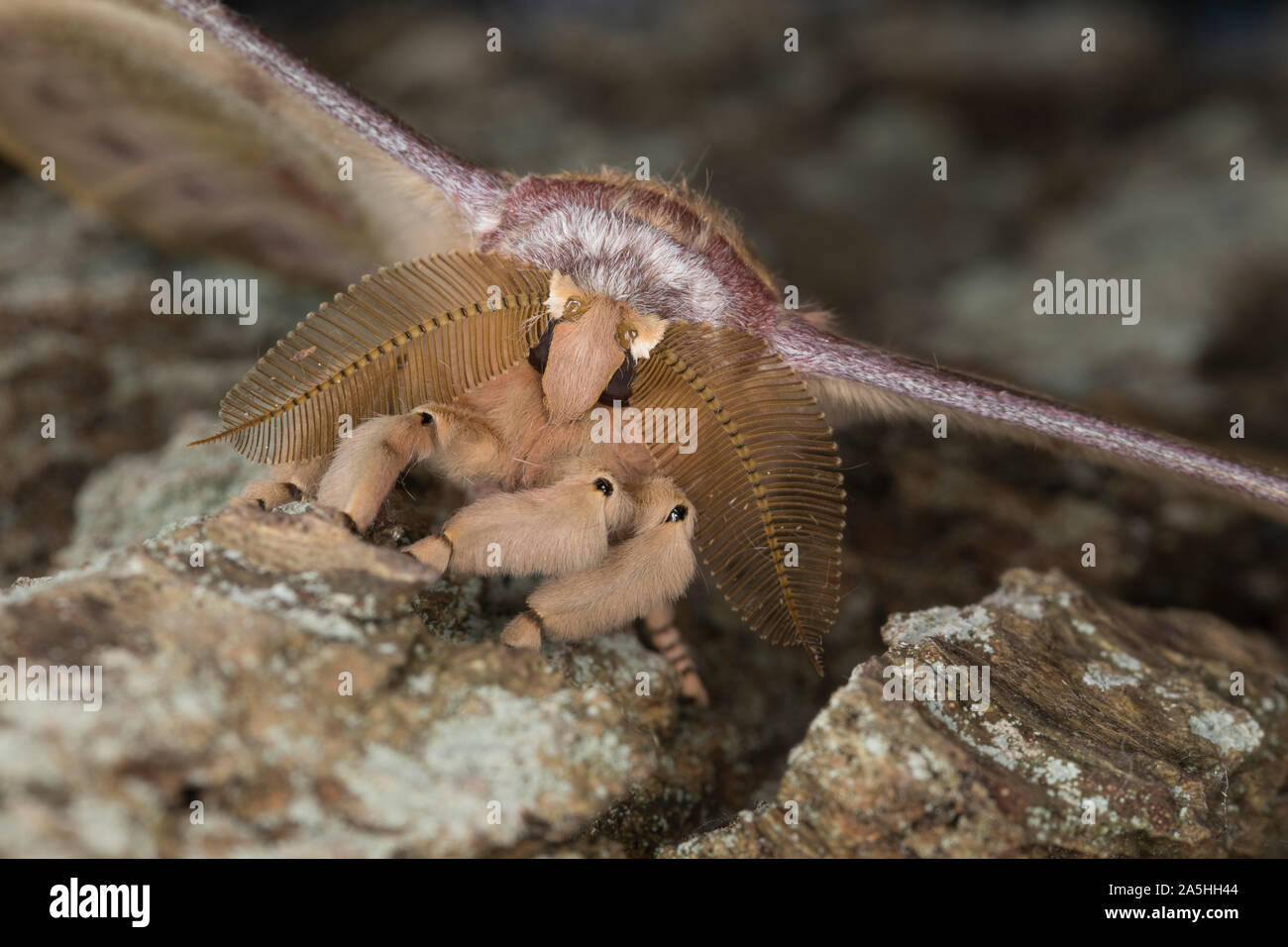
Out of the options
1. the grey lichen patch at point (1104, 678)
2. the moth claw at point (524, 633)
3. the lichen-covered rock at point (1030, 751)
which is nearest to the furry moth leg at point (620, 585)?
the moth claw at point (524, 633)

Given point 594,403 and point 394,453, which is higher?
point 594,403

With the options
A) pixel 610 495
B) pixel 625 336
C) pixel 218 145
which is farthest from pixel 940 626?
pixel 218 145

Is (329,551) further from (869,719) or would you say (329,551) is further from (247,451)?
(869,719)

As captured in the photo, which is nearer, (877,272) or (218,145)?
(218,145)

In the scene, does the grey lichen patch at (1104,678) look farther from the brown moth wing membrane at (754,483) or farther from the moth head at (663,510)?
the moth head at (663,510)

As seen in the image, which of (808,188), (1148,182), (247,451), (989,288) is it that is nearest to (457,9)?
(808,188)

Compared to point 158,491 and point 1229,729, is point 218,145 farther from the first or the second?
point 1229,729
